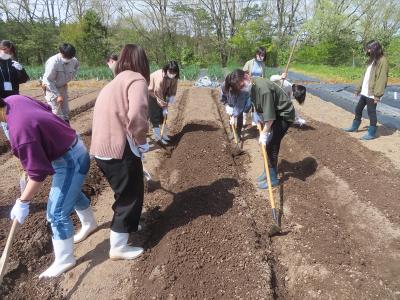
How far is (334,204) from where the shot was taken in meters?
4.12

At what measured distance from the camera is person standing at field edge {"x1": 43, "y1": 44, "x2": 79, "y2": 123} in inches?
207

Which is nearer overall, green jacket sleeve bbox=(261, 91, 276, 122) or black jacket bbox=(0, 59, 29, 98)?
green jacket sleeve bbox=(261, 91, 276, 122)

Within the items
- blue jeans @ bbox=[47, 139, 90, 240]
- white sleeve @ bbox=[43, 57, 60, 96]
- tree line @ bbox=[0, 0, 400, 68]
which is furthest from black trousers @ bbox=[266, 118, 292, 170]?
tree line @ bbox=[0, 0, 400, 68]

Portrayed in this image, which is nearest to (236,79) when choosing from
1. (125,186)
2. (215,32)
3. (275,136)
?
(275,136)

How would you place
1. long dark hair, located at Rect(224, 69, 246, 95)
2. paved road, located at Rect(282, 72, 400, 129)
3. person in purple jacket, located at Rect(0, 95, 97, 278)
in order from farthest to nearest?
1. paved road, located at Rect(282, 72, 400, 129)
2. long dark hair, located at Rect(224, 69, 246, 95)
3. person in purple jacket, located at Rect(0, 95, 97, 278)

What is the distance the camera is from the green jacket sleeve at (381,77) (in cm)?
575

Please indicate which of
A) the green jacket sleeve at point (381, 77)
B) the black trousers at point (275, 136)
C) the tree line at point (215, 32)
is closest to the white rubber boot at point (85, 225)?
the black trousers at point (275, 136)

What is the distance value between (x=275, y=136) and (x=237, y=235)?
142 centimetres

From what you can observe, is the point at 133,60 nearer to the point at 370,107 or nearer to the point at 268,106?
the point at 268,106

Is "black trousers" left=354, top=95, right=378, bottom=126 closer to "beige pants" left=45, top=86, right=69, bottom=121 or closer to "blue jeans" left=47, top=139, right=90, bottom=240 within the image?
"blue jeans" left=47, top=139, right=90, bottom=240

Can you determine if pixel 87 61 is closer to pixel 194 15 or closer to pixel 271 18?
pixel 194 15

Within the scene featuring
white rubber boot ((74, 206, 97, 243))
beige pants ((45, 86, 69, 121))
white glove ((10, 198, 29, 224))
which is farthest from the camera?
beige pants ((45, 86, 69, 121))

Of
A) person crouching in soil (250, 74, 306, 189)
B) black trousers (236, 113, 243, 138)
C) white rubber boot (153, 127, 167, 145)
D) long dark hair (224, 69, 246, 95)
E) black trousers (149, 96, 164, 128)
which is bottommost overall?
white rubber boot (153, 127, 167, 145)

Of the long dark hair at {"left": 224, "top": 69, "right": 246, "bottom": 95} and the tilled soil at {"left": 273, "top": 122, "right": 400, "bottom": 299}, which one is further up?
the long dark hair at {"left": 224, "top": 69, "right": 246, "bottom": 95}
